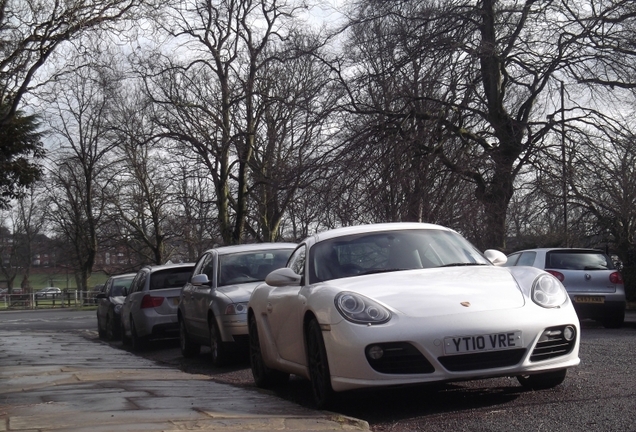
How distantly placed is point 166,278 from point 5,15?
537 centimetres

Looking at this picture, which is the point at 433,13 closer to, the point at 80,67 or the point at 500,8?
the point at 500,8

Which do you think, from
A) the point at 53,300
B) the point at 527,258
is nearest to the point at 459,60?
the point at 527,258

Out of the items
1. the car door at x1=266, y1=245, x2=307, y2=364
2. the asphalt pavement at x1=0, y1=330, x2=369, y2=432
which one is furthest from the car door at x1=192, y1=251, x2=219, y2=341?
the car door at x1=266, y1=245, x2=307, y2=364

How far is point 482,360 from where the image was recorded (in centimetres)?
602

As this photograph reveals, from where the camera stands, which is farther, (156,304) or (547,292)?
(156,304)

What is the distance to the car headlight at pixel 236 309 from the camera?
10.7m

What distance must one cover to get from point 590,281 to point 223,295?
748 centimetres

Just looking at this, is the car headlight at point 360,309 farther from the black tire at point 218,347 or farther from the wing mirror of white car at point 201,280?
the wing mirror of white car at point 201,280

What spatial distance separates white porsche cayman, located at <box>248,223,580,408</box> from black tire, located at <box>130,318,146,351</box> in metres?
8.65

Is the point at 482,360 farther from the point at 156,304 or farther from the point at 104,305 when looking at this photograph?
the point at 104,305

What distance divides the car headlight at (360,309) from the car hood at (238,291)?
15.4ft

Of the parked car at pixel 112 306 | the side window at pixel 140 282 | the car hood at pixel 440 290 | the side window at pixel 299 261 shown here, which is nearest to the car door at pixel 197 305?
the side window at pixel 140 282

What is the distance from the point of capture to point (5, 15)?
14289 millimetres

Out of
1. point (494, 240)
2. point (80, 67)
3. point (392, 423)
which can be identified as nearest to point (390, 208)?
point (494, 240)
